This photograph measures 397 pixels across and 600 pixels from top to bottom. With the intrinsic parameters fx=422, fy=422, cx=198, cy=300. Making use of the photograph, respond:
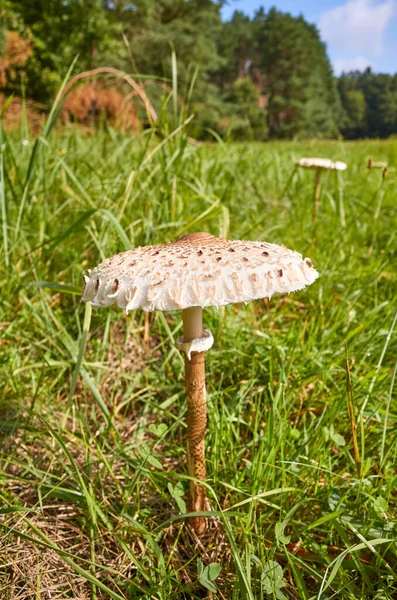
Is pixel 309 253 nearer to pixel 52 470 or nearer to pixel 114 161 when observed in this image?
pixel 114 161

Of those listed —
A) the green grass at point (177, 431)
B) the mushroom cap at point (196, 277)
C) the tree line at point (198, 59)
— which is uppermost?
the tree line at point (198, 59)

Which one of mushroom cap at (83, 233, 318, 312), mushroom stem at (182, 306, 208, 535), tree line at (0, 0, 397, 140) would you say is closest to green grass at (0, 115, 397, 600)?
mushroom stem at (182, 306, 208, 535)

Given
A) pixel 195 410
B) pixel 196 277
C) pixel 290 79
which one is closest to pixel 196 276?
pixel 196 277

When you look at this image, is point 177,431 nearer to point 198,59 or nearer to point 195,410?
point 195,410

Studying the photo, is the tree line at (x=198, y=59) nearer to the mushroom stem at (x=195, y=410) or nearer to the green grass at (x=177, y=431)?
the green grass at (x=177, y=431)

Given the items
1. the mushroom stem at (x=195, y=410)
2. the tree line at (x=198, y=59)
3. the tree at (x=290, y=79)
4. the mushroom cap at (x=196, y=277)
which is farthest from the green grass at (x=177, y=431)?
the tree at (x=290, y=79)

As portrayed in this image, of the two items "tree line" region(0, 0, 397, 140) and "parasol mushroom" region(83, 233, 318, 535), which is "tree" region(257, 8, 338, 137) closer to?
"tree line" region(0, 0, 397, 140)
